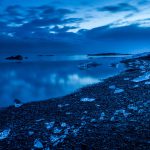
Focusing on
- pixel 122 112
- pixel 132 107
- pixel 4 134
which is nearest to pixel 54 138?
pixel 4 134

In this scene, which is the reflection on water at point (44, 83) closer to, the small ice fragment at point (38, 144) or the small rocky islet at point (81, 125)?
the small rocky islet at point (81, 125)

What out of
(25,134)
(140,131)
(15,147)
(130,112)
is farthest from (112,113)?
(15,147)

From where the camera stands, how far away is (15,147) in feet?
22.6

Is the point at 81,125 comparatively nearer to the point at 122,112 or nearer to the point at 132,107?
the point at 122,112

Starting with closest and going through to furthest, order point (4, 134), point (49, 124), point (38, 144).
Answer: point (38, 144)
point (4, 134)
point (49, 124)

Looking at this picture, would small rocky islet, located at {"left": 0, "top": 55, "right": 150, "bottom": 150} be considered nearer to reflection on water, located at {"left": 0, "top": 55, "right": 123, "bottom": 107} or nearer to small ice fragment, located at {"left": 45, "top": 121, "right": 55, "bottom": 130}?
small ice fragment, located at {"left": 45, "top": 121, "right": 55, "bottom": 130}

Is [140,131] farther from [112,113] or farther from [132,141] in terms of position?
[112,113]

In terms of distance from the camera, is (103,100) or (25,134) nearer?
(25,134)

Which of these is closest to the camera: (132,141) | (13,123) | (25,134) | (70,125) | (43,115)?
(132,141)

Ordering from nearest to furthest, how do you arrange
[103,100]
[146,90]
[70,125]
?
[70,125] < [103,100] < [146,90]

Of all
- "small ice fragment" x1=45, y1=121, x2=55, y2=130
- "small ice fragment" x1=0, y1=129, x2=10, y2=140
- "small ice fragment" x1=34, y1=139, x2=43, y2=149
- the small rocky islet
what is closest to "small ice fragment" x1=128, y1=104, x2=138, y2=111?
the small rocky islet

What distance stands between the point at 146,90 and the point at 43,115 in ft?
20.4

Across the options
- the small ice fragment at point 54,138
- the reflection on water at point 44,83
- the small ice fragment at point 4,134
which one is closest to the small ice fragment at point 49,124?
the small ice fragment at point 54,138

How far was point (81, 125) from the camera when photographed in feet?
27.0
